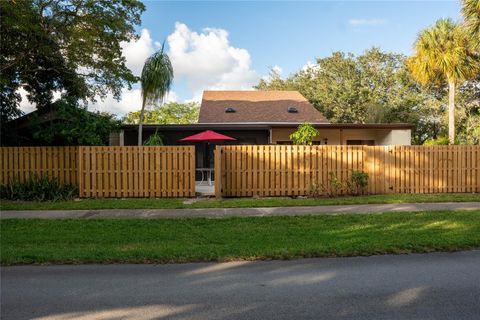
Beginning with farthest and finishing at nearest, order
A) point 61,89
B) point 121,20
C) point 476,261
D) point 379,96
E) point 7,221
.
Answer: point 379,96, point 61,89, point 121,20, point 7,221, point 476,261

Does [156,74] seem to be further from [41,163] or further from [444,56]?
[444,56]

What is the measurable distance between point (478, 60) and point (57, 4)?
60.1ft

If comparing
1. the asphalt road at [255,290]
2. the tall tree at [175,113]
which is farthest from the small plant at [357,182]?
the tall tree at [175,113]

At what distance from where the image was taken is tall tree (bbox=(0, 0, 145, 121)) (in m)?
14.5

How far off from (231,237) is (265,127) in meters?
14.1

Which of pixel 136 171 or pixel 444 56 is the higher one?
pixel 444 56

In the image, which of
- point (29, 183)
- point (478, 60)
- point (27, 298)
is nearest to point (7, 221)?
point (29, 183)

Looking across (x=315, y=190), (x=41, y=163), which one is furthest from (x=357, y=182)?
(x=41, y=163)

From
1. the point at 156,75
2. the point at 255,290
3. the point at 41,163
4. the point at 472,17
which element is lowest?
the point at 255,290

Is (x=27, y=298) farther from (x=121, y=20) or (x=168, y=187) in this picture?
(x=121, y=20)

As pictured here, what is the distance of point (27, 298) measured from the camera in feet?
16.2

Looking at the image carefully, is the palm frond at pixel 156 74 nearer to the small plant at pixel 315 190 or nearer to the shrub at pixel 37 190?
the shrub at pixel 37 190

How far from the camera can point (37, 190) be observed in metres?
13.9

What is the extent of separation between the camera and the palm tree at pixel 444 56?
21.0 metres
